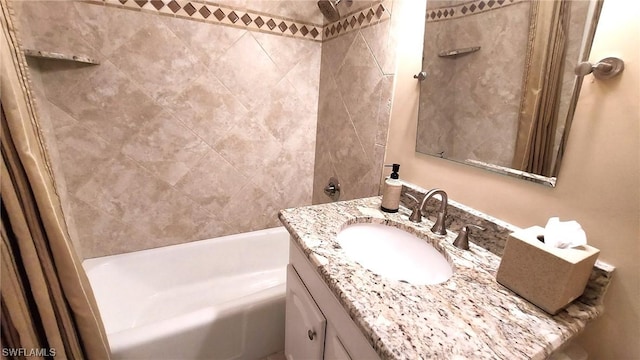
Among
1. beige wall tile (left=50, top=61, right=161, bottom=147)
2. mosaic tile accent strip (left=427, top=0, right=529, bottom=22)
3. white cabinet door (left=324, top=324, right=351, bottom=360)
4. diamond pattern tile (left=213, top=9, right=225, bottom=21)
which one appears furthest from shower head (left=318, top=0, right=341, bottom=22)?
white cabinet door (left=324, top=324, right=351, bottom=360)

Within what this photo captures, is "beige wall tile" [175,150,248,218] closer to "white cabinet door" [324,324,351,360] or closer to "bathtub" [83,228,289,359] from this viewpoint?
"bathtub" [83,228,289,359]

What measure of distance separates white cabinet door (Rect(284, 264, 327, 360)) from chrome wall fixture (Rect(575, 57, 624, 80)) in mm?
848

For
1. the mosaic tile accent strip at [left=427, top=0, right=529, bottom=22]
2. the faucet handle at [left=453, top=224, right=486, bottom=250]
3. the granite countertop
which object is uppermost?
the mosaic tile accent strip at [left=427, top=0, right=529, bottom=22]

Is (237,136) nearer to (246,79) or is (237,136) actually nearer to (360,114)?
(246,79)

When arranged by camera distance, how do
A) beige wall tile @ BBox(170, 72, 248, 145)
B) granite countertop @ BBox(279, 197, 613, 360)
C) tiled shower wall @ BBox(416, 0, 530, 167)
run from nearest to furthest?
granite countertop @ BBox(279, 197, 613, 360) → tiled shower wall @ BBox(416, 0, 530, 167) → beige wall tile @ BBox(170, 72, 248, 145)

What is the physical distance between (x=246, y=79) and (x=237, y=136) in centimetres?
32

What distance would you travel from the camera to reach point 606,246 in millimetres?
592

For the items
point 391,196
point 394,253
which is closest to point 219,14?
point 391,196

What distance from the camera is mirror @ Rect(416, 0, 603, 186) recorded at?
2.11 feet

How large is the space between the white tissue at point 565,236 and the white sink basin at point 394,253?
26cm

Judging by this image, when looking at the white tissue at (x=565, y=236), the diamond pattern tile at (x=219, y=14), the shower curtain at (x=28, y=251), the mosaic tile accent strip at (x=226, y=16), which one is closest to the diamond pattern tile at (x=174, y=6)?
the mosaic tile accent strip at (x=226, y=16)

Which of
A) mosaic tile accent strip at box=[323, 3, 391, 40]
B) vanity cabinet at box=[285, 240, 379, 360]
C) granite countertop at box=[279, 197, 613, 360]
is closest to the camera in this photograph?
granite countertop at box=[279, 197, 613, 360]

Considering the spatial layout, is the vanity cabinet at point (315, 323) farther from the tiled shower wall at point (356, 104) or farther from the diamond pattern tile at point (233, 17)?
the diamond pattern tile at point (233, 17)

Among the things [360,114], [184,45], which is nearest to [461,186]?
[360,114]
